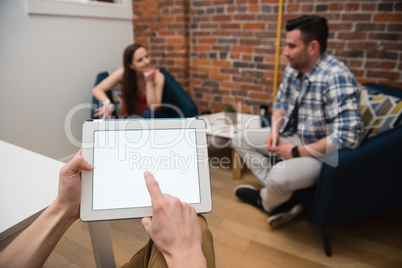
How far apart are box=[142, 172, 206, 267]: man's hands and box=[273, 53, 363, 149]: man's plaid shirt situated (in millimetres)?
1145

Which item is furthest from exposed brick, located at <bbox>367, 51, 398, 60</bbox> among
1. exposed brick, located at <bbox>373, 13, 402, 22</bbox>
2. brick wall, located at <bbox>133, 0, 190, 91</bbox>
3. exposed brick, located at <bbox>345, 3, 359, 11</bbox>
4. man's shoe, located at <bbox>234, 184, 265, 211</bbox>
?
brick wall, located at <bbox>133, 0, 190, 91</bbox>

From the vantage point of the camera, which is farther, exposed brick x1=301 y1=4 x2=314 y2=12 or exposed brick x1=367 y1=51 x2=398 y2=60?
exposed brick x1=301 y1=4 x2=314 y2=12

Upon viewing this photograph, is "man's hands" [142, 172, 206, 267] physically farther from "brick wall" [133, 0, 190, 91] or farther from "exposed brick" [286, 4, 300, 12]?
"brick wall" [133, 0, 190, 91]

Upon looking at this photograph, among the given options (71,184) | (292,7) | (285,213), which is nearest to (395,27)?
(292,7)

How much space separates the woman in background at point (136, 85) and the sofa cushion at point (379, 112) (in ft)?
4.93

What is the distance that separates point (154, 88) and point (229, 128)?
0.72m

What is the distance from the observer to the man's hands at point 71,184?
26.4 inches

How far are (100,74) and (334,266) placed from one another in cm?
227

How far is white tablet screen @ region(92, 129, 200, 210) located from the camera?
68cm

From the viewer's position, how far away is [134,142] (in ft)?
2.36

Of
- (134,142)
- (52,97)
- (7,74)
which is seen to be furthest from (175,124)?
(52,97)

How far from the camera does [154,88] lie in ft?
7.45

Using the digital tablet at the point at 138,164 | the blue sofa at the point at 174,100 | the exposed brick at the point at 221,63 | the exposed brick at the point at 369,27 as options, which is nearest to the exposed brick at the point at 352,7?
the exposed brick at the point at 369,27

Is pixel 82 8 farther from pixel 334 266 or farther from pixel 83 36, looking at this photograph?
pixel 334 266
